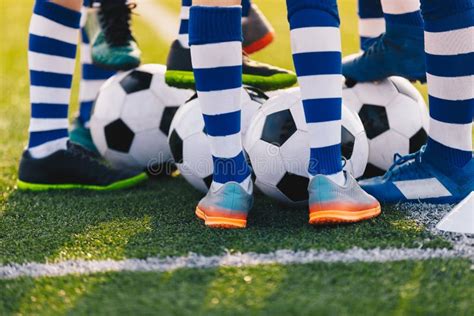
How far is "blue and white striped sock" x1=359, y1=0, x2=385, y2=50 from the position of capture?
12.2ft

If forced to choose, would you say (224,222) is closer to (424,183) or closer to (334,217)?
(334,217)

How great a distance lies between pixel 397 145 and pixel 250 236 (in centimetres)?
103

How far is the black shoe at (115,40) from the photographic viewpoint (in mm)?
3766

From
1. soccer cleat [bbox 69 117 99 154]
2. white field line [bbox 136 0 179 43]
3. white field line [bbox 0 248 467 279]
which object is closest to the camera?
white field line [bbox 0 248 467 279]

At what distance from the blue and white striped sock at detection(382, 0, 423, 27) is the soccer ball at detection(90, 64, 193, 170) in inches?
39.8

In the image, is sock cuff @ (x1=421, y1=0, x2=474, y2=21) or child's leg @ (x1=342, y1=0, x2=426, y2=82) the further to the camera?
child's leg @ (x1=342, y1=0, x2=426, y2=82)

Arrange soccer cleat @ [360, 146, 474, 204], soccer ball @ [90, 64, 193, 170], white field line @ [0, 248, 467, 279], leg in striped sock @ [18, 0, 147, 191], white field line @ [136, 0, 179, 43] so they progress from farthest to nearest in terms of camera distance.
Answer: white field line @ [136, 0, 179, 43] → soccer ball @ [90, 64, 193, 170] → leg in striped sock @ [18, 0, 147, 191] → soccer cleat @ [360, 146, 474, 204] → white field line @ [0, 248, 467, 279]

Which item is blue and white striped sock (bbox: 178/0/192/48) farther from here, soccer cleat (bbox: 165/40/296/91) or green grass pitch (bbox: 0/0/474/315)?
green grass pitch (bbox: 0/0/474/315)

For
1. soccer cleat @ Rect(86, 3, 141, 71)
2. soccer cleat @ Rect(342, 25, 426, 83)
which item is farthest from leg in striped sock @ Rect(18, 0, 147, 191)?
soccer cleat @ Rect(342, 25, 426, 83)

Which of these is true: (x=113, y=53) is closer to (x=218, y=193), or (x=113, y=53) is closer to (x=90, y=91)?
(x=90, y=91)

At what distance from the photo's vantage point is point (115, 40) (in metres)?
3.84

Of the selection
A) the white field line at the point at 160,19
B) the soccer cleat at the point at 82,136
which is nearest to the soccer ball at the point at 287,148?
the soccer cleat at the point at 82,136

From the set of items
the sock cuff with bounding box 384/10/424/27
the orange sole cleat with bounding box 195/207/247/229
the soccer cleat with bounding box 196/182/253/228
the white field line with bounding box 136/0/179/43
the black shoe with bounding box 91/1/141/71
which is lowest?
the white field line with bounding box 136/0/179/43

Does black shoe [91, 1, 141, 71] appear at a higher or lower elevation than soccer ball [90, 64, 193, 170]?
higher
